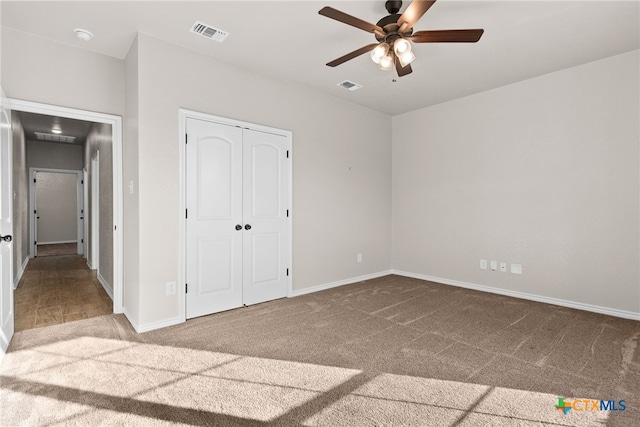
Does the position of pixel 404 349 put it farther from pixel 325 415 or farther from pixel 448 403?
pixel 325 415

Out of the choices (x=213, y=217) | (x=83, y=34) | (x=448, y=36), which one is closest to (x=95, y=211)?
(x=213, y=217)

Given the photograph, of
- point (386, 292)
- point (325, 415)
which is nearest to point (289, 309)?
point (386, 292)

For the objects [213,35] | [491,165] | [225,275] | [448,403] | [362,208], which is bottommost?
[448,403]

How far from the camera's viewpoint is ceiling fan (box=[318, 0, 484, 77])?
2283 mm

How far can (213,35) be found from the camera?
3133mm

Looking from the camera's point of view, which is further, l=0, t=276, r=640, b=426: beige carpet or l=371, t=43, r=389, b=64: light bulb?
l=371, t=43, r=389, b=64: light bulb

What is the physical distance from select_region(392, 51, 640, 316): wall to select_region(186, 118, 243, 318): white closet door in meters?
3.06

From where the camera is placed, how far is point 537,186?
4184 mm

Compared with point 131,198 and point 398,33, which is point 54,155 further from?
point 398,33

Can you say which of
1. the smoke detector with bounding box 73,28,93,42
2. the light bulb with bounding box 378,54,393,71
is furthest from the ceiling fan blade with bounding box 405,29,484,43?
the smoke detector with bounding box 73,28,93,42

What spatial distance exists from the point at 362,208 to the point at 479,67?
2.49m

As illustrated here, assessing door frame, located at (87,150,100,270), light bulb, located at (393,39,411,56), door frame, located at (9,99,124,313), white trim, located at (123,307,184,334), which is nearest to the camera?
light bulb, located at (393,39,411,56)

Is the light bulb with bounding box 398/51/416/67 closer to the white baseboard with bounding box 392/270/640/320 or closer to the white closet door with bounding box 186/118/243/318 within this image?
the white closet door with bounding box 186/118/243/318

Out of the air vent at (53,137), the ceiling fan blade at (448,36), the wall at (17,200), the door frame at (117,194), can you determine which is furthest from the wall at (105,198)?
the ceiling fan blade at (448,36)
